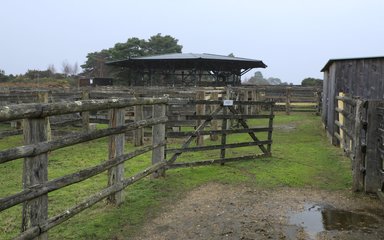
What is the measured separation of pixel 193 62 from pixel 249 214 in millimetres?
35957

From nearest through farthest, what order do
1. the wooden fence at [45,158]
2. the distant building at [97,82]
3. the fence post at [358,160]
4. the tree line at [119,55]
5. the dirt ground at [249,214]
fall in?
the wooden fence at [45,158] < the dirt ground at [249,214] < the fence post at [358,160] < the distant building at [97,82] < the tree line at [119,55]

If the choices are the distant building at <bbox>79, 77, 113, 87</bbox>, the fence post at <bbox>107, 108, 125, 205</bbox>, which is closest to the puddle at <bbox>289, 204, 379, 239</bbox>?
the fence post at <bbox>107, 108, 125, 205</bbox>

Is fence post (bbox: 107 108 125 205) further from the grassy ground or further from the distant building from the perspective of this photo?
the distant building

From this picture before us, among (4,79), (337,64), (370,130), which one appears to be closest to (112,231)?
(370,130)

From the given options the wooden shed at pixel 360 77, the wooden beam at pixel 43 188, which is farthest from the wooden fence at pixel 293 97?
the wooden beam at pixel 43 188

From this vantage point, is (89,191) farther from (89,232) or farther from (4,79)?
(4,79)

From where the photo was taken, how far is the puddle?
17.1 ft

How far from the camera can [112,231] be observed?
4934mm

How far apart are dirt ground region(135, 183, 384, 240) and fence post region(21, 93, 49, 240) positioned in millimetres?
1347

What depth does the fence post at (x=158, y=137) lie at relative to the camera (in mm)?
7426

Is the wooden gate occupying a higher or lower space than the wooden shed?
lower

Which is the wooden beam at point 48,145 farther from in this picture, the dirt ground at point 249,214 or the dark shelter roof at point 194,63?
the dark shelter roof at point 194,63

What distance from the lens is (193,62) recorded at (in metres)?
41.0

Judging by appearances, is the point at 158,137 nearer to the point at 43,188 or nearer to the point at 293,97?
the point at 43,188
